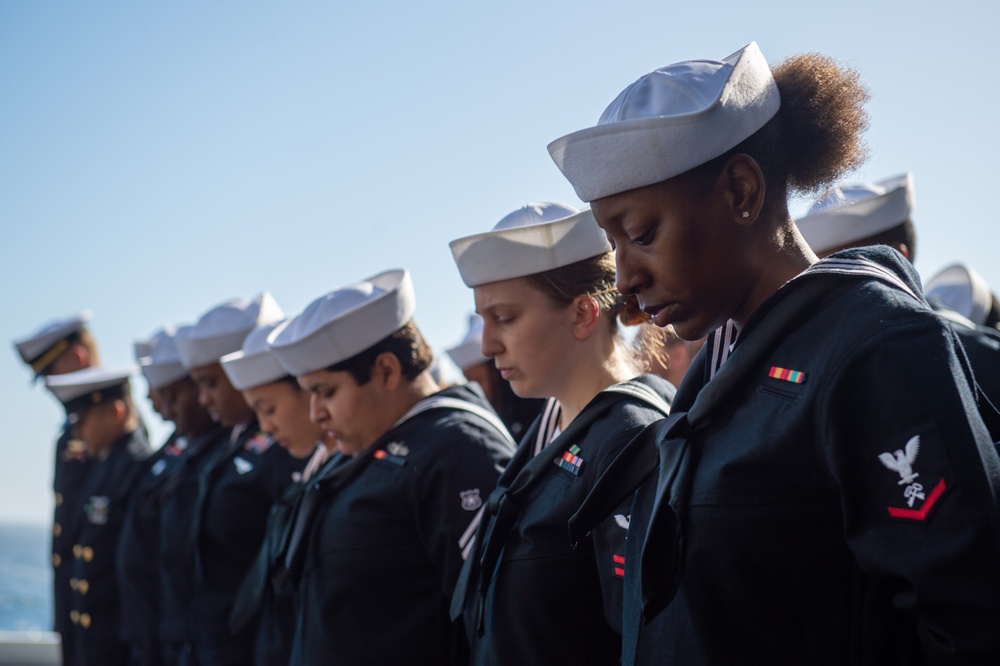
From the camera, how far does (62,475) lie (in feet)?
27.4

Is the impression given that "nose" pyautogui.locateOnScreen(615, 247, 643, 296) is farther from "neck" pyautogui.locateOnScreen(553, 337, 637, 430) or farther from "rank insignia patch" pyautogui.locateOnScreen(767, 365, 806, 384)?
"neck" pyautogui.locateOnScreen(553, 337, 637, 430)

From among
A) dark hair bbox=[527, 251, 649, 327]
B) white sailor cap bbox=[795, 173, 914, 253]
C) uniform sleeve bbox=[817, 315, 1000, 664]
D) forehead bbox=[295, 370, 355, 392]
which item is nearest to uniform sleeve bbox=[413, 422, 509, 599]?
forehead bbox=[295, 370, 355, 392]

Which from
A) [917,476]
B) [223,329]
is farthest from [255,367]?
[917,476]

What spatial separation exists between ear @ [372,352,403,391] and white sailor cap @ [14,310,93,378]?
5427mm

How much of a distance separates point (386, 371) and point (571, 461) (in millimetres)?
1489

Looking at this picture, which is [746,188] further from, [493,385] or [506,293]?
[493,385]

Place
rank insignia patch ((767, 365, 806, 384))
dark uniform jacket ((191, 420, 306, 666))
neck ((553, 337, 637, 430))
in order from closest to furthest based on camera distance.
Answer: rank insignia patch ((767, 365, 806, 384)), neck ((553, 337, 637, 430)), dark uniform jacket ((191, 420, 306, 666))

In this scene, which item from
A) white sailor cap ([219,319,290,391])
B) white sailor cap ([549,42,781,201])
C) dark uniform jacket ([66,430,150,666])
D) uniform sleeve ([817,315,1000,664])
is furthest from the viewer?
dark uniform jacket ([66,430,150,666])

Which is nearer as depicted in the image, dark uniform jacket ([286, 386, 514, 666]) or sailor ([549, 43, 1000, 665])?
sailor ([549, 43, 1000, 665])

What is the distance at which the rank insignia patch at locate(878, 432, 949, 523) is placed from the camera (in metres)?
1.60

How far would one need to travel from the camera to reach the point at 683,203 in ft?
6.70

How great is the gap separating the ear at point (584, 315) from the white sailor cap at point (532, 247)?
5.0 inches

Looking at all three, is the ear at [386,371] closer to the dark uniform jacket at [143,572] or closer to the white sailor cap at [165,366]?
Answer: the dark uniform jacket at [143,572]

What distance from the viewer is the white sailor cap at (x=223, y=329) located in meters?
6.36
